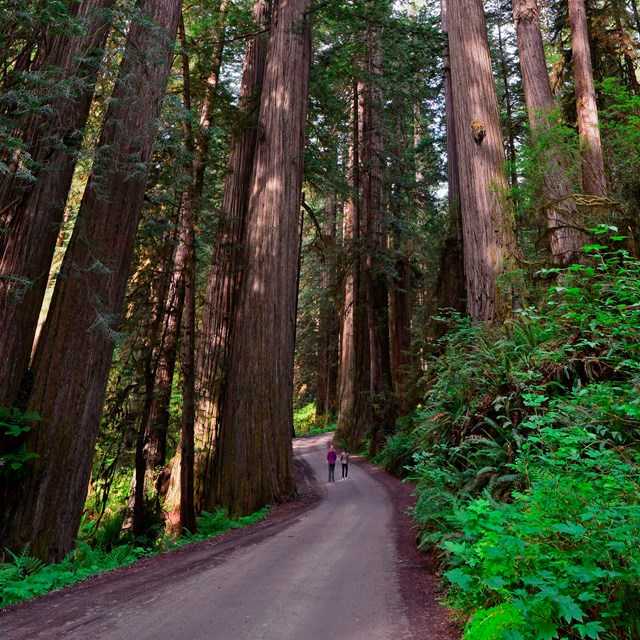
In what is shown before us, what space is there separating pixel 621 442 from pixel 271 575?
3534 millimetres

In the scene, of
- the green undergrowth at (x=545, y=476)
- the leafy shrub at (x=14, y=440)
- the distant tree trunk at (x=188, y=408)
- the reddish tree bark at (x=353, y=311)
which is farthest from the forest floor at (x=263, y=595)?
the reddish tree bark at (x=353, y=311)

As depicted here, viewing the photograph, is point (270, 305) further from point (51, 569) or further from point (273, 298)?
point (51, 569)

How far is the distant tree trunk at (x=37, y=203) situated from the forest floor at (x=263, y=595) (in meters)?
3.33

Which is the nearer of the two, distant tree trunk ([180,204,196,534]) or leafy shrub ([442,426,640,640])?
leafy shrub ([442,426,640,640])

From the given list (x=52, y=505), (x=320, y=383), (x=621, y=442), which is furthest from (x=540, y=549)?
(x=320, y=383)

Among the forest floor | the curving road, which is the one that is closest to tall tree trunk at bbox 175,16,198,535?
the forest floor

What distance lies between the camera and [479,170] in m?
8.12

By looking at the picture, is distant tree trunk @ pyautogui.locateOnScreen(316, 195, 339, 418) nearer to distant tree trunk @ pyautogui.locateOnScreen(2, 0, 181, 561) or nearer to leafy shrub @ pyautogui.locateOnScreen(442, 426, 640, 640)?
distant tree trunk @ pyautogui.locateOnScreen(2, 0, 181, 561)

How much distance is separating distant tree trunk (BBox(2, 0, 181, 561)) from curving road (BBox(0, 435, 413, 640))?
1650 mm

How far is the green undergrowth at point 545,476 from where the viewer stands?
2.56 metres

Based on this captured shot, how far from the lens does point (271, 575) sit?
4.70 m

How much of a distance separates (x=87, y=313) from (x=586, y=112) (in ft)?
35.3

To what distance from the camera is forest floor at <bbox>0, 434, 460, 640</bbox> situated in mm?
3383

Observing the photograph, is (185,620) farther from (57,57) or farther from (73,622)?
(57,57)
